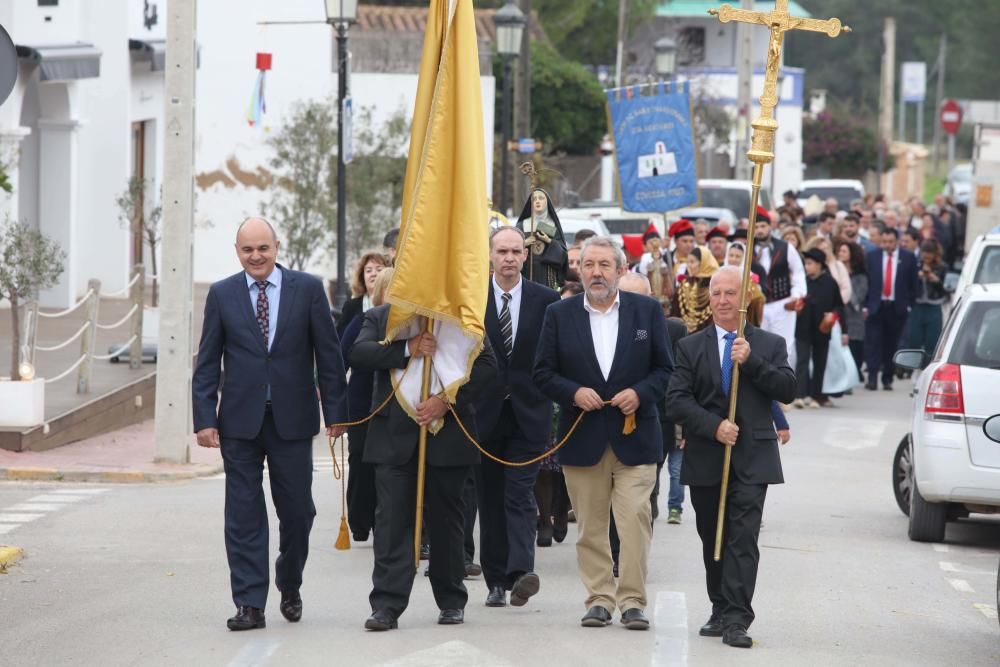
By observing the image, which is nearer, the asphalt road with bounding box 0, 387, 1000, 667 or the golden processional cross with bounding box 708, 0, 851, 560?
the asphalt road with bounding box 0, 387, 1000, 667

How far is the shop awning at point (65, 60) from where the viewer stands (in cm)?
2300

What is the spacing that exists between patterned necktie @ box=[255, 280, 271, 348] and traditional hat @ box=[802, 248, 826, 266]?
508 inches

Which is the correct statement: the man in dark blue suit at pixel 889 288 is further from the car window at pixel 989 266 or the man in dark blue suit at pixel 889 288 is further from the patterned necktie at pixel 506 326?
Result: the patterned necktie at pixel 506 326

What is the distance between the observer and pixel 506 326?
31.9ft

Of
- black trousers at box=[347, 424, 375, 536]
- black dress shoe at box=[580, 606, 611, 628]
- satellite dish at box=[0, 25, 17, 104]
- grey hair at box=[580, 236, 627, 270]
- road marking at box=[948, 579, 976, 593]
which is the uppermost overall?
satellite dish at box=[0, 25, 17, 104]

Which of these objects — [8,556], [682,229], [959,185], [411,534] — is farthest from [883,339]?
[959,185]

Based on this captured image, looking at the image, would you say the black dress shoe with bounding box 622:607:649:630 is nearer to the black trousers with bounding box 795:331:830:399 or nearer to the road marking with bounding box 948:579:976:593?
the road marking with bounding box 948:579:976:593

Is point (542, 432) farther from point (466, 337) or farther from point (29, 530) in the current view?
point (29, 530)

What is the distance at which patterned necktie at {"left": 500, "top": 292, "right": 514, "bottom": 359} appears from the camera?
9680 millimetres

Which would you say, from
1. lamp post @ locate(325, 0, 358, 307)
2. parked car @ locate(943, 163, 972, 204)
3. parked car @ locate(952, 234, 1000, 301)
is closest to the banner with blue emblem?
lamp post @ locate(325, 0, 358, 307)

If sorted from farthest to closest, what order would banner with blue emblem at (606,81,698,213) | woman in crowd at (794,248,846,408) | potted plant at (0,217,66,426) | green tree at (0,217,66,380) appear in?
banner with blue emblem at (606,81,698,213)
woman in crowd at (794,248,846,408)
green tree at (0,217,66,380)
potted plant at (0,217,66,426)

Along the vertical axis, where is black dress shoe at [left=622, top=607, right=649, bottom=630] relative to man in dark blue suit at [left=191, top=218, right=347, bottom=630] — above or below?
below

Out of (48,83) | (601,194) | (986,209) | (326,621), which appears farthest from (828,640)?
(601,194)

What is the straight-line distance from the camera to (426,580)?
1027 centimetres
